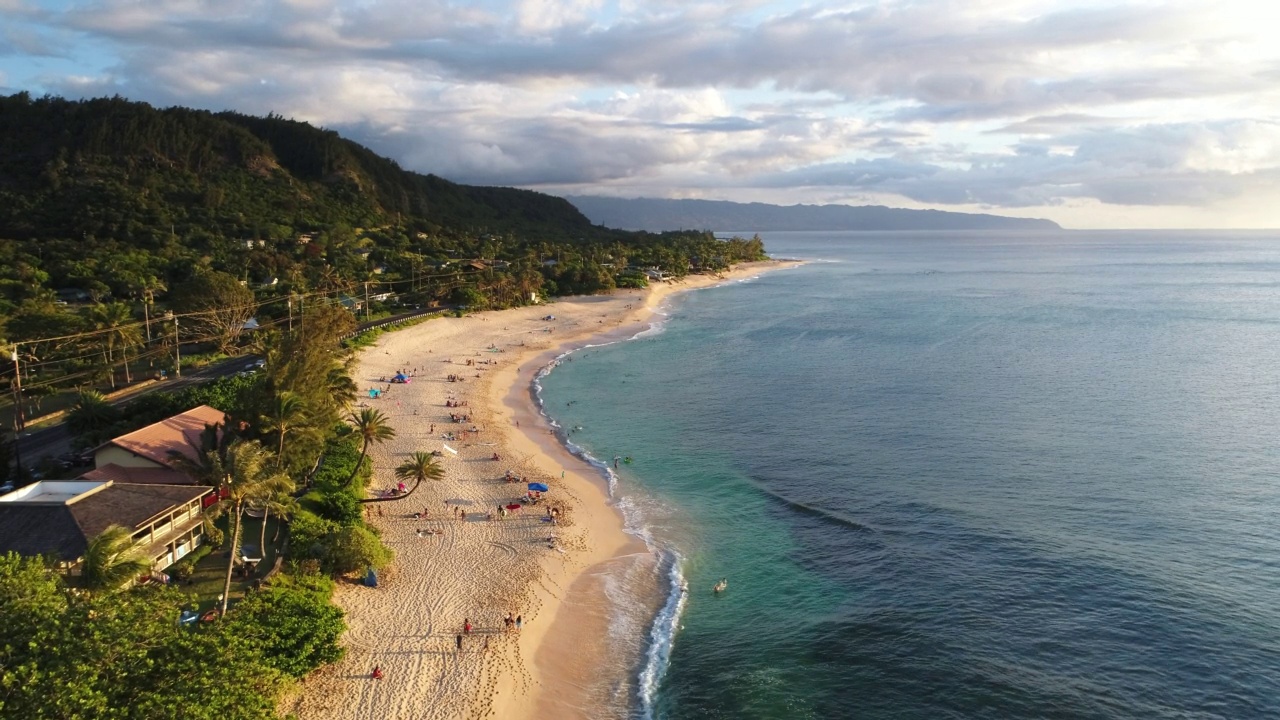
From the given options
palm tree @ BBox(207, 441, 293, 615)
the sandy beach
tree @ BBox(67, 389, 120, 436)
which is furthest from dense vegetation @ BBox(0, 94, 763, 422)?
palm tree @ BBox(207, 441, 293, 615)

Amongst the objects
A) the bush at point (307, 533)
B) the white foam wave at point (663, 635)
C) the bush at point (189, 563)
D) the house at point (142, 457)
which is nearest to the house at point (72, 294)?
the house at point (142, 457)

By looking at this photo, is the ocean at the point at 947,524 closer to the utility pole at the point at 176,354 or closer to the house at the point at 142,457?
the house at the point at 142,457

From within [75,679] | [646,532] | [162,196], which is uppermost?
[162,196]

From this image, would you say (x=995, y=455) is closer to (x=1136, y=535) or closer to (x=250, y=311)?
(x=1136, y=535)

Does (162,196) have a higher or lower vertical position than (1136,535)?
higher

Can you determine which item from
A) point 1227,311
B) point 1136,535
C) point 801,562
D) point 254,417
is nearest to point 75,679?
point 254,417

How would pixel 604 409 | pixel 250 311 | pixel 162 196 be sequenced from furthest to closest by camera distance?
pixel 162 196, pixel 250 311, pixel 604 409

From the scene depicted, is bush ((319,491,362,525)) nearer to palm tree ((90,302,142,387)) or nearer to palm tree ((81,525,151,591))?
palm tree ((81,525,151,591))
